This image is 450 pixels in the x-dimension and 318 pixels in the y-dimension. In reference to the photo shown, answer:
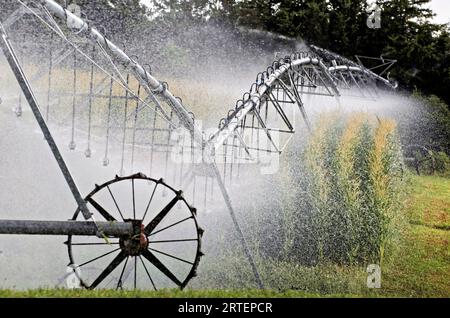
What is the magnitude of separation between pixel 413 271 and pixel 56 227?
13.9 feet

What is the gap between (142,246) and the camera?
463cm

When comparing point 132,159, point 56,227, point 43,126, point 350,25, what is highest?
point 350,25

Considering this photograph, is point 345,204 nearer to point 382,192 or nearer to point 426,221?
point 382,192

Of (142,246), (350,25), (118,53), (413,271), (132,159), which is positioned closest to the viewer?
(142,246)

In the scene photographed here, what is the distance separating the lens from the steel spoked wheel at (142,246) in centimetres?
479

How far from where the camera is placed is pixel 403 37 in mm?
24125

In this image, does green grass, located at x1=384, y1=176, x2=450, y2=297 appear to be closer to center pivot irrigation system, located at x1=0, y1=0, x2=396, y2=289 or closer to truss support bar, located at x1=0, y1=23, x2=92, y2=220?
center pivot irrigation system, located at x1=0, y1=0, x2=396, y2=289

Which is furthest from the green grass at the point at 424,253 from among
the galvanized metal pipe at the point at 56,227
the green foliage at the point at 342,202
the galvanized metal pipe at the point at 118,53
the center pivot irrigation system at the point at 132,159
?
the galvanized metal pipe at the point at 56,227

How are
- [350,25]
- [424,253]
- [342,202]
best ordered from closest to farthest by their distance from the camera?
[342,202]
[424,253]
[350,25]

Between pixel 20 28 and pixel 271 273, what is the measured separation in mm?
10112

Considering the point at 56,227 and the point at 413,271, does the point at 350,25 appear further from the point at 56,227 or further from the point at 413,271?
the point at 56,227

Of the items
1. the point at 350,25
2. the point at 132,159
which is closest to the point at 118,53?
the point at 132,159

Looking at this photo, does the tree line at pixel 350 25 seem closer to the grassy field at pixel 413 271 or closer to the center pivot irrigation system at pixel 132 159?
the center pivot irrigation system at pixel 132 159

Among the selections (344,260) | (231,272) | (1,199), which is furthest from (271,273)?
(1,199)
